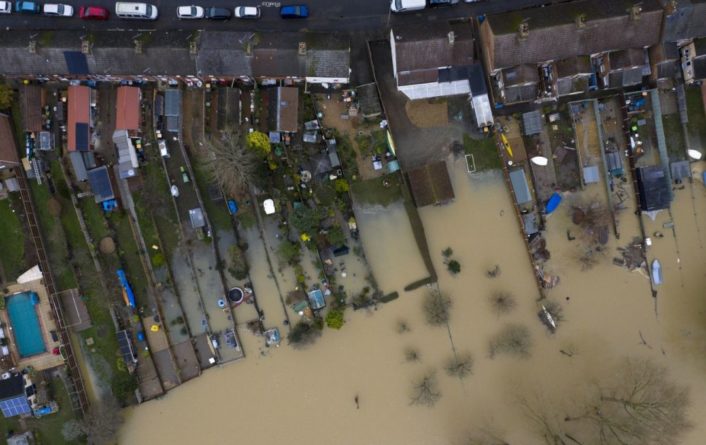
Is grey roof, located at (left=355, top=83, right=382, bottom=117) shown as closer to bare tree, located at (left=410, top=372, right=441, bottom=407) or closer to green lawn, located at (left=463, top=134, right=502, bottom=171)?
green lawn, located at (left=463, top=134, right=502, bottom=171)

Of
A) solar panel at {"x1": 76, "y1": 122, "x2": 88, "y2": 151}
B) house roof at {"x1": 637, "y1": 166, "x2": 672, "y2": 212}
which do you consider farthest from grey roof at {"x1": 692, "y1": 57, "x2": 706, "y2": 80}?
solar panel at {"x1": 76, "y1": 122, "x2": 88, "y2": 151}

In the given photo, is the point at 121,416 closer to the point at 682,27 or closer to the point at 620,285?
the point at 620,285

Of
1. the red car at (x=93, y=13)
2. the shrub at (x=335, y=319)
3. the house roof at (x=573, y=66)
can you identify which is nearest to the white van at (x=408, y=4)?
the house roof at (x=573, y=66)

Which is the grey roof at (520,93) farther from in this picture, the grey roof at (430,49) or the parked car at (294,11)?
the parked car at (294,11)

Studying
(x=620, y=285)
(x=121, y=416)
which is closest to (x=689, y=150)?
(x=620, y=285)

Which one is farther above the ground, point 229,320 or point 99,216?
point 99,216

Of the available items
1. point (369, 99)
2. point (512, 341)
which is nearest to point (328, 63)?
point (369, 99)

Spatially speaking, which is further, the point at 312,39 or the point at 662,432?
the point at 662,432
